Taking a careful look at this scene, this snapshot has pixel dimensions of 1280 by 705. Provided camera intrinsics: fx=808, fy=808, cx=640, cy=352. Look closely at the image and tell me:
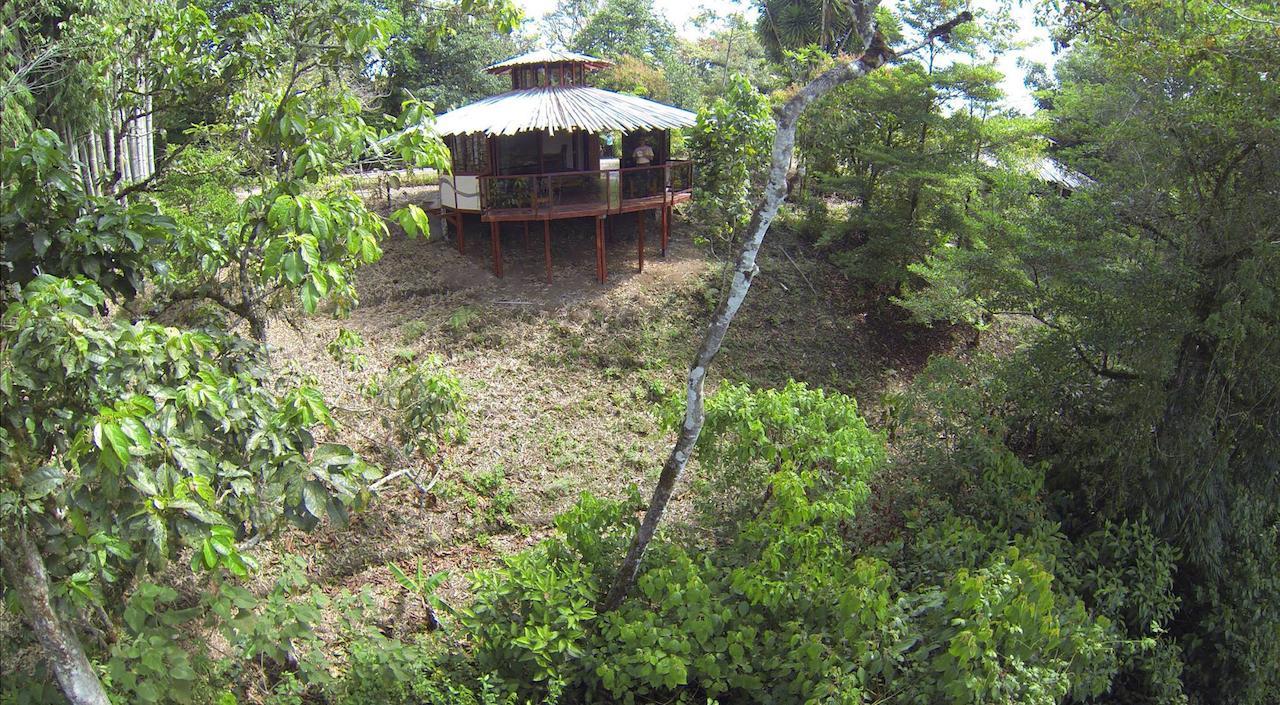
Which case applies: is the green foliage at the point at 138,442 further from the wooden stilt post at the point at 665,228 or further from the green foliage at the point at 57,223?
the wooden stilt post at the point at 665,228

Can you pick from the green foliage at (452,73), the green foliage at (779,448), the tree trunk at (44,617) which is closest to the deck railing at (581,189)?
the green foliage at (779,448)

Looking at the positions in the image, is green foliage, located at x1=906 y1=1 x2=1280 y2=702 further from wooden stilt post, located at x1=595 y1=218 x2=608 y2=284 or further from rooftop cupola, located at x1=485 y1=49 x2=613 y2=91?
rooftop cupola, located at x1=485 y1=49 x2=613 y2=91

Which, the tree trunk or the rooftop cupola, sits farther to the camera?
the rooftop cupola

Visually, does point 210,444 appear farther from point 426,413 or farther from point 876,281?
point 876,281

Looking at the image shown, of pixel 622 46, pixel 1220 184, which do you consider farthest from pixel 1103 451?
pixel 622 46

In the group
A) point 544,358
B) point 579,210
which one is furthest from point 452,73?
point 544,358

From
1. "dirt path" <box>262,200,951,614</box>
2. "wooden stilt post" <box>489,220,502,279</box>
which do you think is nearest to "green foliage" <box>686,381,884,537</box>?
"dirt path" <box>262,200,951,614</box>
